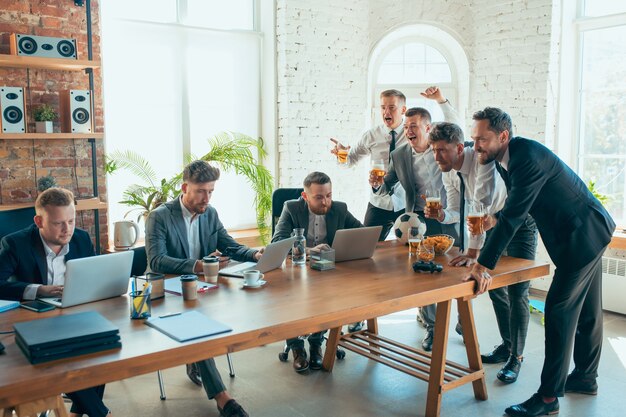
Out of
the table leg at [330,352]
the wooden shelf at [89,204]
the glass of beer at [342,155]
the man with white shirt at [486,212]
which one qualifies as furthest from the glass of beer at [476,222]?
the wooden shelf at [89,204]

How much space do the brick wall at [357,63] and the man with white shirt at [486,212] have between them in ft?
6.99

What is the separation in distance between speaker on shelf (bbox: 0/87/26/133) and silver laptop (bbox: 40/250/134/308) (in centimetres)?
214

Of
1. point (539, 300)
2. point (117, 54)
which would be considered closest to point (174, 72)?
point (117, 54)

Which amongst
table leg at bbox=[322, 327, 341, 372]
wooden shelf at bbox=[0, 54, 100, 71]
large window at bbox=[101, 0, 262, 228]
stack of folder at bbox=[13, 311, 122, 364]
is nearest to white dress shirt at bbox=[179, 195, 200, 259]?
table leg at bbox=[322, 327, 341, 372]

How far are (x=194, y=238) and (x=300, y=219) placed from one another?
0.69 meters

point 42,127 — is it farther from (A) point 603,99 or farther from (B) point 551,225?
(A) point 603,99

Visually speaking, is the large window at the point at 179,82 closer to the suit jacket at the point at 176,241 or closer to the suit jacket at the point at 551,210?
the suit jacket at the point at 176,241

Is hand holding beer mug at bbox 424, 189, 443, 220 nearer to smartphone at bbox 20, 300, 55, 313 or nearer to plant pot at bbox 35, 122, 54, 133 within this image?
smartphone at bbox 20, 300, 55, 313

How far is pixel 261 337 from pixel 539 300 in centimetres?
386

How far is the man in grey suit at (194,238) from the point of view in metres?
3.14

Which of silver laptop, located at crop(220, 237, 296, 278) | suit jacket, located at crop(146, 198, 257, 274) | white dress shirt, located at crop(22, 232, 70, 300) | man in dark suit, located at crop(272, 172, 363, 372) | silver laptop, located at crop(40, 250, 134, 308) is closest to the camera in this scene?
silver laptop, located at crop(40, 250, 134, 308)

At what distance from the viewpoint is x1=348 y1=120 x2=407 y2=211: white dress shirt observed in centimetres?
462

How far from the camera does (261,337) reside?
227 centimetres

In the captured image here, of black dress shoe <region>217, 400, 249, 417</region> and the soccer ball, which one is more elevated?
the soccer ball
